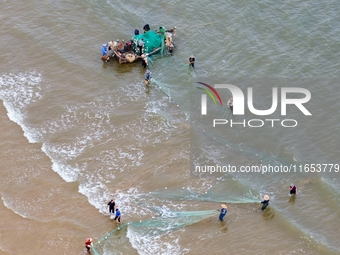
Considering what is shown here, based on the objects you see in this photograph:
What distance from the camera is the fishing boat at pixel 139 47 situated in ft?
145

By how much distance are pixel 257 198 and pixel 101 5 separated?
26612mm

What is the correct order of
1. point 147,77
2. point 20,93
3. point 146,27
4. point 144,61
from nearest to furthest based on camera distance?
point 20,93 < point 147,77 < point 144,61 < point 146,27

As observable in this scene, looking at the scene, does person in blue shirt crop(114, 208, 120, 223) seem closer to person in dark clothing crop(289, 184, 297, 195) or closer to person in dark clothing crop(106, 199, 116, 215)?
person in dark clothing crop(106, 199, 116, 215)

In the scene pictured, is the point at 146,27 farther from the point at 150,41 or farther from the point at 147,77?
the point at 147,77

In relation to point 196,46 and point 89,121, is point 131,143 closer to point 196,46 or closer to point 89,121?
point 89,121

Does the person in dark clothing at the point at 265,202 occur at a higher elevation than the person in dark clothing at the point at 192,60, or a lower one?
lower

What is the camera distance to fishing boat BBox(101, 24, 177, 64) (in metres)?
44.2

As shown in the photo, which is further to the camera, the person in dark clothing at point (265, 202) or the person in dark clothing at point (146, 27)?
the person in dark clothing at point (146, 27)

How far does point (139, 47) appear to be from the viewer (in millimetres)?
44219

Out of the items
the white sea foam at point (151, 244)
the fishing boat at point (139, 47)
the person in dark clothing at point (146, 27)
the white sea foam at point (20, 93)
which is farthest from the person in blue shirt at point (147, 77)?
the white sea foam at point (151, 244)

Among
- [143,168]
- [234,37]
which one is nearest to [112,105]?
[143,168]

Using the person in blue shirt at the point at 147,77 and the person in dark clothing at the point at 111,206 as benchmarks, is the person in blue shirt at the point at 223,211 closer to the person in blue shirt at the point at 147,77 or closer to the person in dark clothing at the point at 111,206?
the person in dark clothing at the point at 111,206

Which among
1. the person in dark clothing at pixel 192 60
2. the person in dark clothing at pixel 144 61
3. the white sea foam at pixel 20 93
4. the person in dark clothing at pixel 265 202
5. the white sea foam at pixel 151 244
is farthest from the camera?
the person in dark clothing at pixel 144 61

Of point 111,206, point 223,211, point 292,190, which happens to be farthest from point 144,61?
point 223,211
